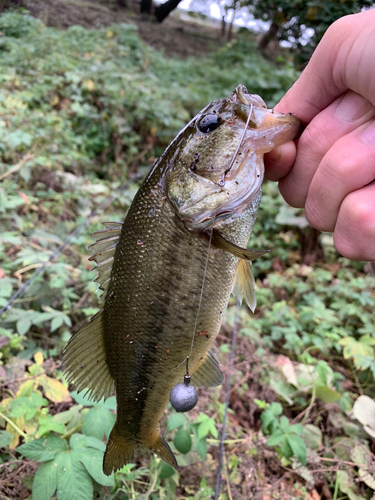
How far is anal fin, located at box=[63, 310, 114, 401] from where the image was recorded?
1444mm

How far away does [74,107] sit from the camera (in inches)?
200

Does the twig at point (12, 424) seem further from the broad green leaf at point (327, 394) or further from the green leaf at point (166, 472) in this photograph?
the broad green leaf at point (327, 394)

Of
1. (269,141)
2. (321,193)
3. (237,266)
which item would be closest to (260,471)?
(237,266)

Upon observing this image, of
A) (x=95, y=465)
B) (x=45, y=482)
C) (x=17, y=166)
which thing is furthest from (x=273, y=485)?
(x=17, y=166)

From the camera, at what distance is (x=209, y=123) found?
134cm

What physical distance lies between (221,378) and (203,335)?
32 cm

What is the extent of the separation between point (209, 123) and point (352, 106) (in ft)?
1.79

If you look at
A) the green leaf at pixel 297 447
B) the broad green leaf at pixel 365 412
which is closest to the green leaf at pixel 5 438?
the green leaf at pixel 297 447

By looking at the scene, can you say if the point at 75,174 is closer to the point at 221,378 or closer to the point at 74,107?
the point at 74,107

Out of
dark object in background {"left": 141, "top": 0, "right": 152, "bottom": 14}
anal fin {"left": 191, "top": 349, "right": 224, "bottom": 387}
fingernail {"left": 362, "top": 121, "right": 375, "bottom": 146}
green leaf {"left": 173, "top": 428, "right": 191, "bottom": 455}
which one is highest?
dark object in background {"left": 141, "top": 0, "right": 152, "bottom": 14}

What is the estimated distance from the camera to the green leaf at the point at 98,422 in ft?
5.26

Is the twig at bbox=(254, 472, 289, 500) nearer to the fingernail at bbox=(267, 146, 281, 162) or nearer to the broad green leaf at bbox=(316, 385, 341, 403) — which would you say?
the broad green leaf at bbox=(316, 385, 341, 403)

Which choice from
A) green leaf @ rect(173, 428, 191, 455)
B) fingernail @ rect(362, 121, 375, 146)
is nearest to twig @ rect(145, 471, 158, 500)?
green leaf @ rect(173, 428, 191, 455)

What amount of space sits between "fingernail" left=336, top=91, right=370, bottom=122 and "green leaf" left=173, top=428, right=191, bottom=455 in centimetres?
171
